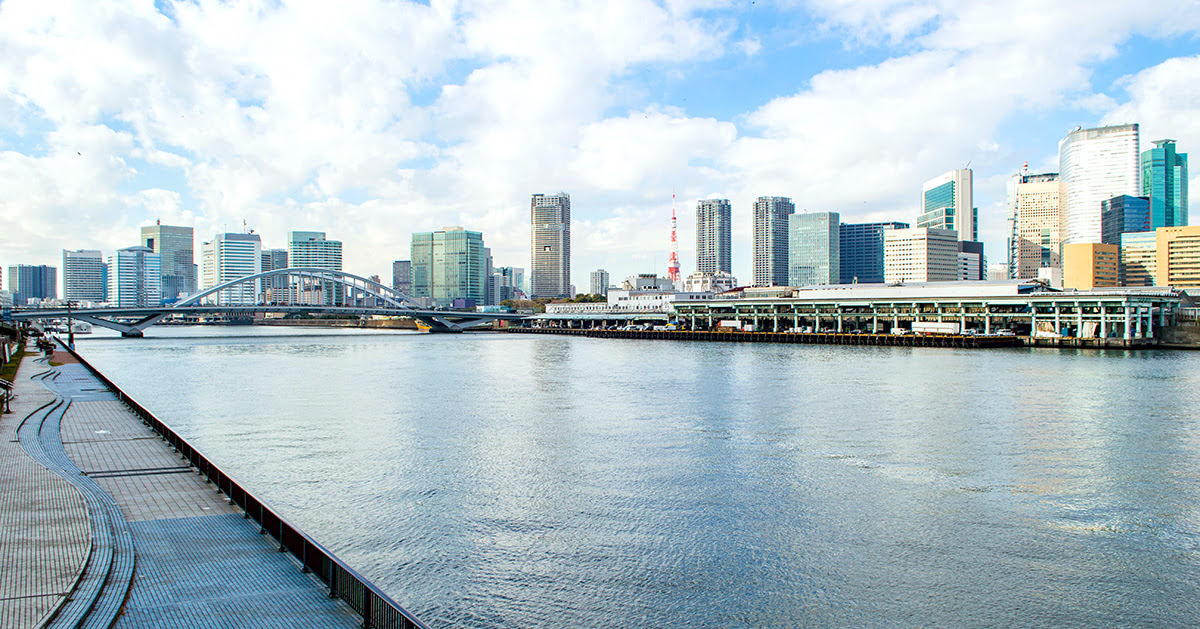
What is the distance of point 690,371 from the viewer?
47.6 metres

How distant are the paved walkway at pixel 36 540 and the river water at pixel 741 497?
12.6 feet

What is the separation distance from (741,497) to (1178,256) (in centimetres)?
17963

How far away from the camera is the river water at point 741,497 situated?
37.0 ft

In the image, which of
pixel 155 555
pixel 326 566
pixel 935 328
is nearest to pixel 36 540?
pixel 155 555

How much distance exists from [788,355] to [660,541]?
165 ft

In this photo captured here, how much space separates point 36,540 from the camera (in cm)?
1047

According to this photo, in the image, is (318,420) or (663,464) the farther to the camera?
(318,420)

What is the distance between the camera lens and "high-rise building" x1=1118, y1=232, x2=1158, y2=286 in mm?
165000

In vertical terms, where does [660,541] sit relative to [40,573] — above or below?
below

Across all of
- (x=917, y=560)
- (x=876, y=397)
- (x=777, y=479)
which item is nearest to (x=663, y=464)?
(x=777, y=479)

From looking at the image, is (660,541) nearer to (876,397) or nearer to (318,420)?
(318,420)

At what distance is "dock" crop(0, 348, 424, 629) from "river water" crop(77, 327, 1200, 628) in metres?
1.73

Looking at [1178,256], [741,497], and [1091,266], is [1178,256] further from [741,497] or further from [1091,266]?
[741,497]

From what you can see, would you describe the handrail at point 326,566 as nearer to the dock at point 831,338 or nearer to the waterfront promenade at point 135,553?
the waterfront promenade at point 135,553
